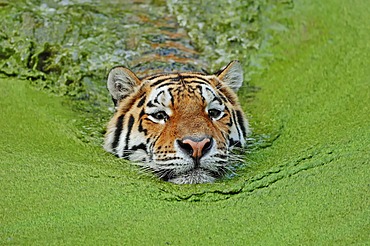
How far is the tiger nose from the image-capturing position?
155 inches

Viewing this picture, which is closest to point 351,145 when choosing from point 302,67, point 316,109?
point 316,109

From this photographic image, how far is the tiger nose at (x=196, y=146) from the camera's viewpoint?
3936mm

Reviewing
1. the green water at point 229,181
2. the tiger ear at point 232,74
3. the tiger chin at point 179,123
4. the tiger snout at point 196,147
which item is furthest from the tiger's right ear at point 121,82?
the tiger snout at point 196,147

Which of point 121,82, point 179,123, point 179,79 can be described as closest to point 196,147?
point 179,123

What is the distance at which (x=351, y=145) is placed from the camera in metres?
4.41

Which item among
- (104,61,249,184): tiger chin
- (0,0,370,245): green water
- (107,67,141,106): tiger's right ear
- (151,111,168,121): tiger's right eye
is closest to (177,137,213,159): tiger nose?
(104,61,249,184): tiger chin

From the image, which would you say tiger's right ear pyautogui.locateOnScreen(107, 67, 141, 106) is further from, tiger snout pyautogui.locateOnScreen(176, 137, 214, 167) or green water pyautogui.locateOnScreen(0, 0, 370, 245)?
tiger snout pyautogui.locateOnScreen(176, 137, 214, 167)

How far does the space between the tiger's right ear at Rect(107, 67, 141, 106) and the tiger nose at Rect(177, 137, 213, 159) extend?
79 centimetres

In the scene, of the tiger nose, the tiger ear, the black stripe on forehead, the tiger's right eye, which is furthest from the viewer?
the tiger ear

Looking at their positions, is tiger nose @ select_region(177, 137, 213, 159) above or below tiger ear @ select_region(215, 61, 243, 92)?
below

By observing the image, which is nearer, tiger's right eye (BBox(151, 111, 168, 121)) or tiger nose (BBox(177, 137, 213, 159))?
tiger nose (BBox(177, 137, 213, 159))

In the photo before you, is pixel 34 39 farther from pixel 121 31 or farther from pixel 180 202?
pixel 180 202

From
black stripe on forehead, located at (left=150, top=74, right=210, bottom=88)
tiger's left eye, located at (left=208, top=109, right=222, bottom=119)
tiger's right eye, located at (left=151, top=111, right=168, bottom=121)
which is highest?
black stripe on forehead, located at (left=150, top=74, right=210, bottom=88)

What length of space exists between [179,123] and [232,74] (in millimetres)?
809
